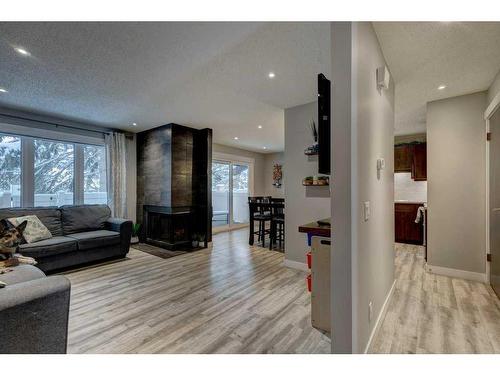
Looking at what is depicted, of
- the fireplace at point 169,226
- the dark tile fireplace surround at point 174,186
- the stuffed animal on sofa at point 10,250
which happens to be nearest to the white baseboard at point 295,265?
the dark tile fireplace surround at point 174,186

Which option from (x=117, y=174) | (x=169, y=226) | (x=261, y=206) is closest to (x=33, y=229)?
(x=117, y=174)

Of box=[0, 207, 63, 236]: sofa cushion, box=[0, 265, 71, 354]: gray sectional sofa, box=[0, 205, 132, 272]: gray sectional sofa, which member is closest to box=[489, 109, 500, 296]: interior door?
box=[0, 265, 71, 354]: gray sectional sofa

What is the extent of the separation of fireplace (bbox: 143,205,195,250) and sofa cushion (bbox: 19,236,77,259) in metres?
1.49

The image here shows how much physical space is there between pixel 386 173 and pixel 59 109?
463cm

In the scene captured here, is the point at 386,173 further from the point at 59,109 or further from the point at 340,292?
the point at 59,109

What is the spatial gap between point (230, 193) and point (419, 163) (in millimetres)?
4724

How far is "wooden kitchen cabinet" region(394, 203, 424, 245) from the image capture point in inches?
188

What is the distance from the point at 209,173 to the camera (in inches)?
189

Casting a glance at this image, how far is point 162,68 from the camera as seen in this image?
238 cm

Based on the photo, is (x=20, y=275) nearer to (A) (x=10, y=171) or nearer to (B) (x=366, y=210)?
(A) (x=10, y=171)

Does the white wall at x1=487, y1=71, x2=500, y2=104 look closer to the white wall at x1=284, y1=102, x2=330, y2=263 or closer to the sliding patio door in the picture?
the white wall at x1=284, y1=102, x2=330, y2=263

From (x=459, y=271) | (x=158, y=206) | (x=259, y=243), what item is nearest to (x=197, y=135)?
(x=158, y=206)

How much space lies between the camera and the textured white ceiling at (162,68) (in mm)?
1830

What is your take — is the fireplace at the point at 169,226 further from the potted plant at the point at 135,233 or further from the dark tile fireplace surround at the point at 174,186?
the potted plant at the point at 135,233
